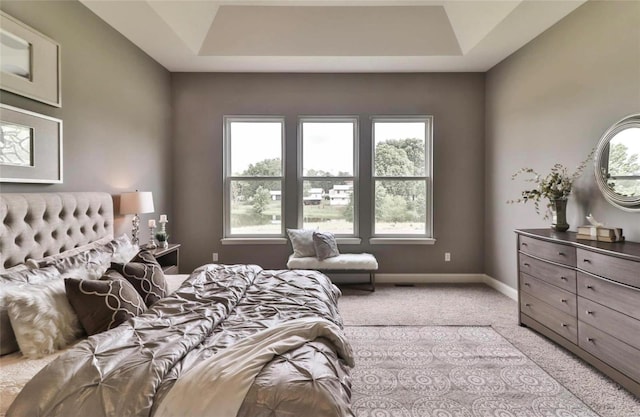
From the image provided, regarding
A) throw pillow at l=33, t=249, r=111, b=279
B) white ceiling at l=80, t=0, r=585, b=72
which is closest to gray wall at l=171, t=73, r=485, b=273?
white ceiling at l=80, t=0, r=585, b=72

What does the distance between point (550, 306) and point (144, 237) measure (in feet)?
14.0

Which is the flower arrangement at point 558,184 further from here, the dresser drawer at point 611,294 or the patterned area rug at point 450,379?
the patterned area rug at point 450,379

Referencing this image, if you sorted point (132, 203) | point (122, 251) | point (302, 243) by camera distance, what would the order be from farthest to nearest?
point (302, 243) < point (132, 203) < point (122, 251)

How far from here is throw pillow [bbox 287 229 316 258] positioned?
14.0ft

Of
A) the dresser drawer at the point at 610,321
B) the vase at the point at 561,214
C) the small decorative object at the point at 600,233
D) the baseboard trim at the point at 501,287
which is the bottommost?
the baseboard trim at the point at 501,287

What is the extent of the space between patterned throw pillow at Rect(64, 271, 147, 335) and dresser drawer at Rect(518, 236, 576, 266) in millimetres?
3031

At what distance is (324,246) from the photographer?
4176 mm

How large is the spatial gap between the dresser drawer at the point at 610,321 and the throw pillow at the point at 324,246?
8.37 ft

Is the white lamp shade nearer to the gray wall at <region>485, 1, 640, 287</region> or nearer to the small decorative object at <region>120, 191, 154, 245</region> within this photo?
the small decorative object at <region>120, 191, 154, 245</region>

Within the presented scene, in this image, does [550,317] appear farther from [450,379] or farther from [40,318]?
[40,318]

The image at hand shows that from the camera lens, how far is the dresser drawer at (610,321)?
1983 mm

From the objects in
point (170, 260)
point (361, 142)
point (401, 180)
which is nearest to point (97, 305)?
point (170, 260)

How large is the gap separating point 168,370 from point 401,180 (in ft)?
13.1

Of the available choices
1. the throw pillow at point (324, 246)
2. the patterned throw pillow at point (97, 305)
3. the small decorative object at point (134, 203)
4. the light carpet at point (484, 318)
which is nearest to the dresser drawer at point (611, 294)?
the light carpet at point (484, 318)
